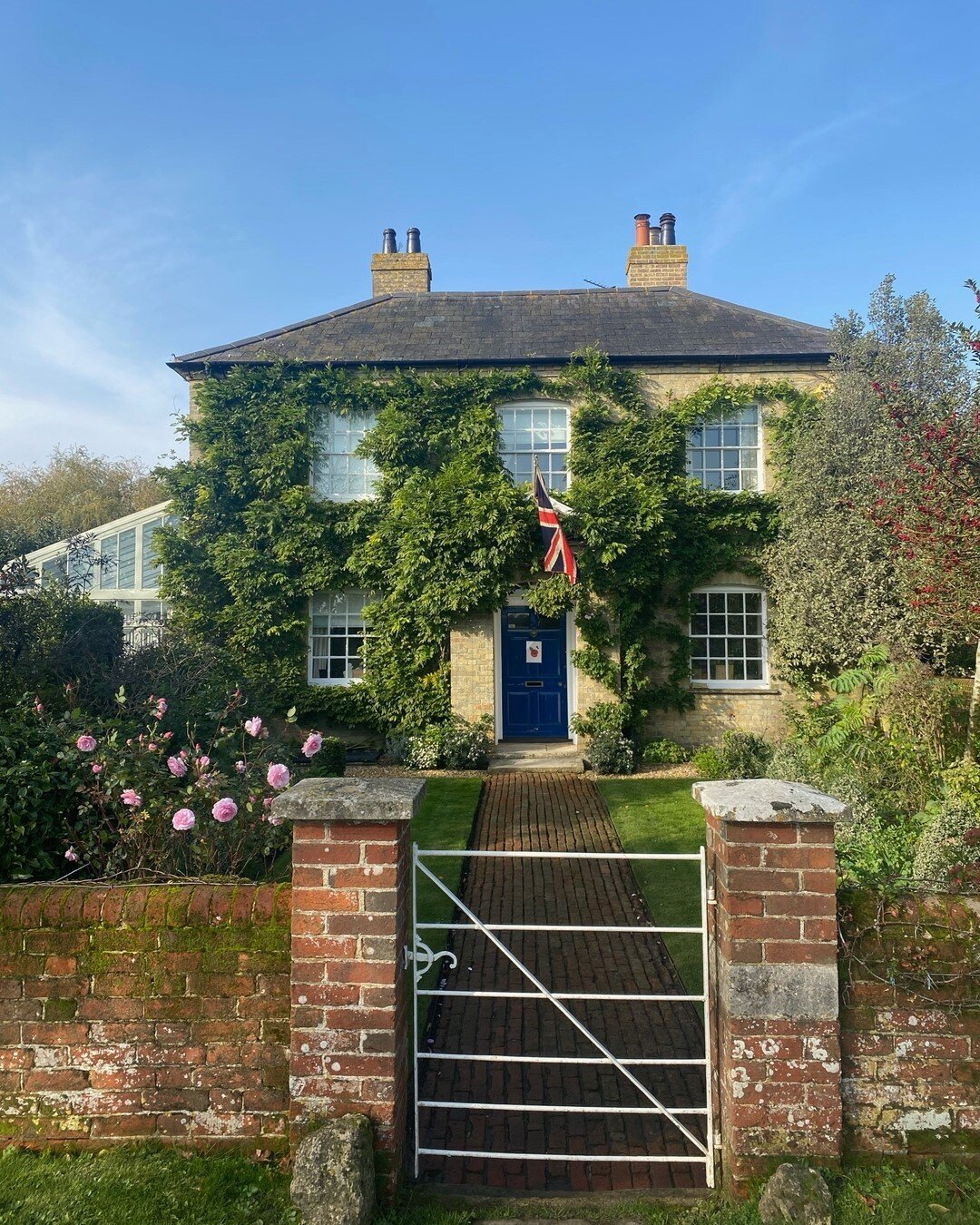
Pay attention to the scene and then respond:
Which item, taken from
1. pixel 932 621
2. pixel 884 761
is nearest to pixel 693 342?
pixel 932 621

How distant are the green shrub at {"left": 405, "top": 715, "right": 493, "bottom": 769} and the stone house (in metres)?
0.31

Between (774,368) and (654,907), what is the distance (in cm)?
1142

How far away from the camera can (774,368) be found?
14.1 m

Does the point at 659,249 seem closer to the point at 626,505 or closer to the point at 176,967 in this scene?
the point at 626,505

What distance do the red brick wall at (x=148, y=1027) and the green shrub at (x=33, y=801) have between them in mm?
756

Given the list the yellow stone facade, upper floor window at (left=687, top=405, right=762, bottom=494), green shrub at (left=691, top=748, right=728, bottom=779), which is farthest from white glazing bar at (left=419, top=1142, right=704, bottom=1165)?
upper floor window at (left=687, top=405, right=762, bottom=494)

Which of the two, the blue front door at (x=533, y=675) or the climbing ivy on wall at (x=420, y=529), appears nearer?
the climbing ivy on wall at (x=420, y=529)

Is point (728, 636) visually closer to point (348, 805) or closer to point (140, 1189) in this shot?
point (348, 805)

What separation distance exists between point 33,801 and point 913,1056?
4.41m

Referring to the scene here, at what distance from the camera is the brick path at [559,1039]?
10.8 feet

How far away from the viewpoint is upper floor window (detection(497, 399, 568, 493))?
14289mm

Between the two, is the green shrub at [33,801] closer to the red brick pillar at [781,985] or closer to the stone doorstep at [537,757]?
the red brick pillar at [781,985]

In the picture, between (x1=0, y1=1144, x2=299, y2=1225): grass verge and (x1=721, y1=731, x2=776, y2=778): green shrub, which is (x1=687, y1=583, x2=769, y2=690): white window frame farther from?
(x1=0, y1=1144, x2=299, y2=1225): grass verge

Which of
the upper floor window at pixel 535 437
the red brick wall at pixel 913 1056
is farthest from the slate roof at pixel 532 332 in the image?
the red brick wall at pixel 913 1056
